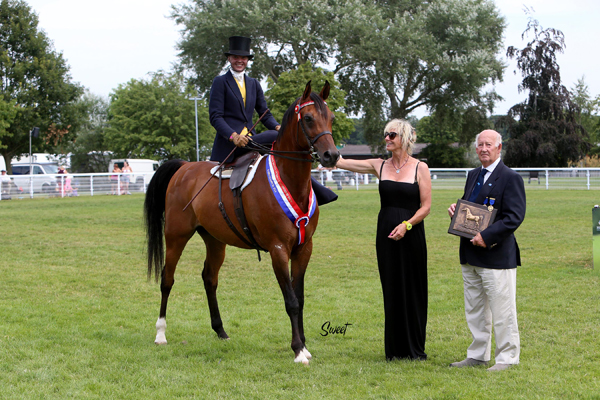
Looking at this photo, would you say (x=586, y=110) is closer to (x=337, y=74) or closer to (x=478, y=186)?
(x=337, y=74)

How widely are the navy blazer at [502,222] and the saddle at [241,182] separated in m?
2.09

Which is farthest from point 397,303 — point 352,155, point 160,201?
point 352,155

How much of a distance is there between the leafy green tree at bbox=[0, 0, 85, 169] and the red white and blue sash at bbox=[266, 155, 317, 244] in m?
39.5

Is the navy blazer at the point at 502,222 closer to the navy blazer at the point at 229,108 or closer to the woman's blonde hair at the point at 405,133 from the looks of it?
the woman's blonde hair at the point at 405,133

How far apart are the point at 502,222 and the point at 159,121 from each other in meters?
47.1

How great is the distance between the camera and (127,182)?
113 ft

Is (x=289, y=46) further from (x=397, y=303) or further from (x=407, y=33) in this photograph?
(x=397, y=303)

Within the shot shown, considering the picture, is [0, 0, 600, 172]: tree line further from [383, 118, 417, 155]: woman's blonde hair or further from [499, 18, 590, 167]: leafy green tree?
[383, 118, 417, 155]: woman's blonde hair

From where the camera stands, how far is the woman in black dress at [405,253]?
5.14 m

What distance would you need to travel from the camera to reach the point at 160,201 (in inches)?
278

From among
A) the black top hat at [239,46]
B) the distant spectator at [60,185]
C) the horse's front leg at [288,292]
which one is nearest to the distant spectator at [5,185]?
the distant spectator at [60,185]

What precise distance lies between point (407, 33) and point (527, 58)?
14172mm

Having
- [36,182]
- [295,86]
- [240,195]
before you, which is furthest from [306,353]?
[295,86]

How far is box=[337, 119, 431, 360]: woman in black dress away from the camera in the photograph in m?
5.14
